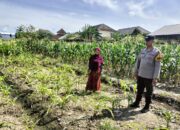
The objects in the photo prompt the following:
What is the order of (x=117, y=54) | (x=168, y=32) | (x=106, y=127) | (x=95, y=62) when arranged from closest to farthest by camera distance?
(x=106, y=127) → (x=95, y=62) → (x=117, y=54) → (x=168, y=32)

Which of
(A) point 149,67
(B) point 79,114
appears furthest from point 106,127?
(A) point 149,67

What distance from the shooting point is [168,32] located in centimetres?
4991

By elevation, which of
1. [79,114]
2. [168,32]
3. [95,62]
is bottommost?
[79,114]

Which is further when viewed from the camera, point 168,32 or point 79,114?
point 168,32

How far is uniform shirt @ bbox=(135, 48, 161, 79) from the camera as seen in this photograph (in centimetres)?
643

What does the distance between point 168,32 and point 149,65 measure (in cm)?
4517

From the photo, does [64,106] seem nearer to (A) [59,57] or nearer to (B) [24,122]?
(B) [24,122]

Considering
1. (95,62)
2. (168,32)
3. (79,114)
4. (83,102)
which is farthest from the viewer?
(168,32)

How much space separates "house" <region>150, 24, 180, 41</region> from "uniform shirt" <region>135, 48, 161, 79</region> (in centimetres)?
4148

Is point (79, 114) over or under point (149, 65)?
under

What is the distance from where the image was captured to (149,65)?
6.57 m

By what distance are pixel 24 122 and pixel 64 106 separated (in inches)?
40.0

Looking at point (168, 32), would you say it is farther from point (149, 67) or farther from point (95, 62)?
point (149, 67)

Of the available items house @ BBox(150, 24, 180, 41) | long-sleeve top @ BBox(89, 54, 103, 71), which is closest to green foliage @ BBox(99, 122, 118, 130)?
long-sleeve top @ BBox(89, 54, 103, 71)
